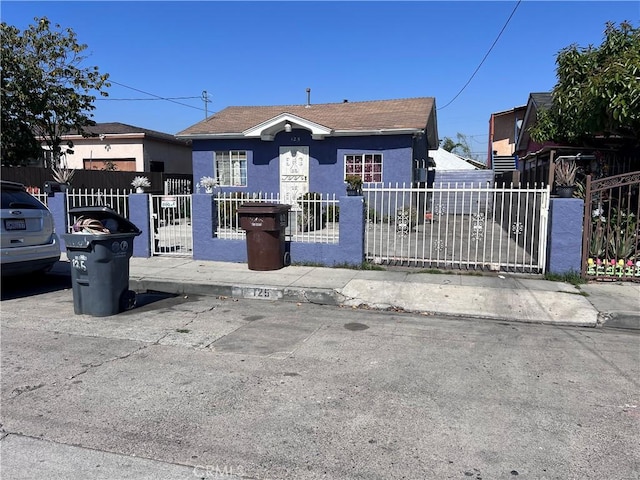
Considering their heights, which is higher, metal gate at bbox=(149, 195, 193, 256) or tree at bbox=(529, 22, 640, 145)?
tree at bbox=(529, 22, 640, 145)

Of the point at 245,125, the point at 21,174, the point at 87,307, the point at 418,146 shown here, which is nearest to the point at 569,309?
the point at 87,307

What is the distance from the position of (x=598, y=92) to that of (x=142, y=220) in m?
9.43

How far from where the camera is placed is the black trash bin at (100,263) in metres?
6.46

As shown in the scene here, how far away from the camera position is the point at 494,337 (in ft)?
19.8

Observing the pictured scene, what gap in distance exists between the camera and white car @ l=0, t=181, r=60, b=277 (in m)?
7.66

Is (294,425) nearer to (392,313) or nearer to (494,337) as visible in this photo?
(494,337)

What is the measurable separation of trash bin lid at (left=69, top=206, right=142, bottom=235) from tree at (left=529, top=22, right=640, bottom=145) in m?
7.75

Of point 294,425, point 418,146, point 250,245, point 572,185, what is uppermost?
point 418,146

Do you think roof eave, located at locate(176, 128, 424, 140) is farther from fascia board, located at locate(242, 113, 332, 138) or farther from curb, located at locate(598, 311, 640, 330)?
curb, located at locate(598, 311, 640, 330)

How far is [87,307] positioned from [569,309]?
6845 mm

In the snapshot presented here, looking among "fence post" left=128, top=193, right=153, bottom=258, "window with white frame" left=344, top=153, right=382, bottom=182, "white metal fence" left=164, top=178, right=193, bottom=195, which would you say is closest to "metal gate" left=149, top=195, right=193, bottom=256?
"fence post" left=128, top=193, right=153, bottom=258

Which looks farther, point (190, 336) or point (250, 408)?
point (190, 336)

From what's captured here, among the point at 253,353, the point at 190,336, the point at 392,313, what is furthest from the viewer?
the point at 392,313

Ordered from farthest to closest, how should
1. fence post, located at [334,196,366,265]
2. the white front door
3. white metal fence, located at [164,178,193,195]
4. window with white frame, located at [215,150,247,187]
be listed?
window with white frame, located at [215,150,247,187] → white metal fence, located at [164,178,193,195] → the white front door → fence post, located at [334,196,366,265]
